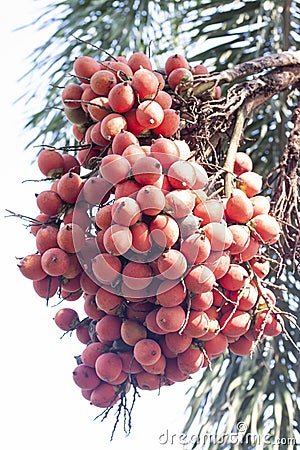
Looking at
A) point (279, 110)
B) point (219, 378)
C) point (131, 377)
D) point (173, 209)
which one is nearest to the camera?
point (173, 209)

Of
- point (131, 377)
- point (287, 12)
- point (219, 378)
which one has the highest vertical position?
point (287, 12)

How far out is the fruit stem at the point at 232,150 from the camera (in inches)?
38.6

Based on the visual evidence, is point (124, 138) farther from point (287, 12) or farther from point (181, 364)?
point (287, 12)

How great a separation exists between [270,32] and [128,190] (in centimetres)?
128

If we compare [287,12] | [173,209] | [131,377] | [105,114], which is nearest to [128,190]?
[173,209]

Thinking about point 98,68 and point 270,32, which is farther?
point 270,32

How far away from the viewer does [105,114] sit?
976 mm

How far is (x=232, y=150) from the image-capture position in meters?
1.05

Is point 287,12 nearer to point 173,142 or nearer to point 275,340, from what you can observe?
point 275,340

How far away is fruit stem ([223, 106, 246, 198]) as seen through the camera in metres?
0.98

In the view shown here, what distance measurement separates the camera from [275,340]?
1.84m

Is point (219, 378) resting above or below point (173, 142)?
below

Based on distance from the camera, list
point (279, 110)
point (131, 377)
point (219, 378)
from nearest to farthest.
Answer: point (131, 377), point (219, 378), point (279, 110)

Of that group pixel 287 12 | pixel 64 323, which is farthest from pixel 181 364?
pixel 287 12
